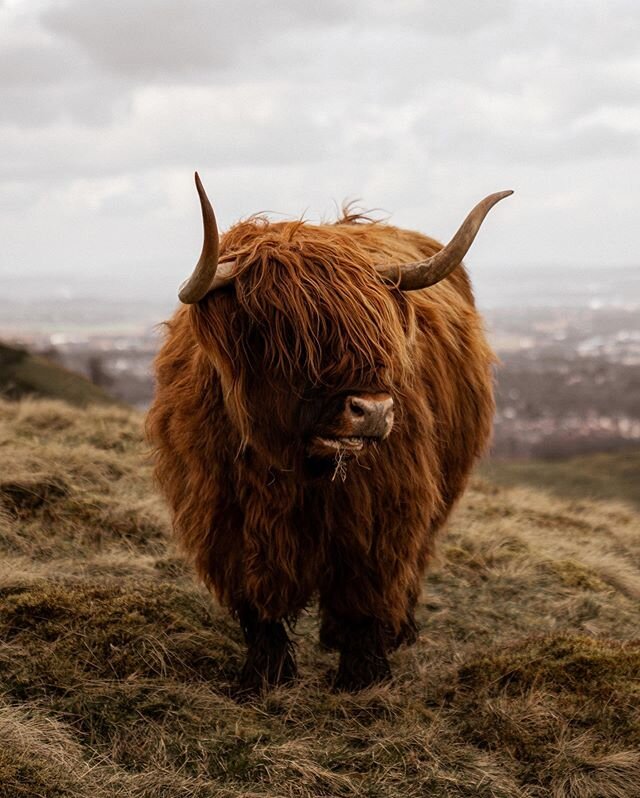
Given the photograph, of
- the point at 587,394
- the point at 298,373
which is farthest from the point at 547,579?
the point at 587,394

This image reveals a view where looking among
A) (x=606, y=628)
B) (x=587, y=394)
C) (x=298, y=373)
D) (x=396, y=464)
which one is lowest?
(x=587, y=394)

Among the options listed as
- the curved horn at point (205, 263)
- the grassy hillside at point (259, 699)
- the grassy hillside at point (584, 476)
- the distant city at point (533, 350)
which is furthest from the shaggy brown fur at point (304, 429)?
the grassy hillside at point (584, 476)

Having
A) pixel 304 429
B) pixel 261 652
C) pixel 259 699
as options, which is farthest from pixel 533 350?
pixel 304 429

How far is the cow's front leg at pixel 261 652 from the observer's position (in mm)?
4555

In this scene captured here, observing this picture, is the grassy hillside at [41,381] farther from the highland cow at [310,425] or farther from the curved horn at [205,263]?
the curved horn at [205,263]

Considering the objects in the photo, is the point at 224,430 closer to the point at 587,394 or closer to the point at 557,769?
the point at 557,769

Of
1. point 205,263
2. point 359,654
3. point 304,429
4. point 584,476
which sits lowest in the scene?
point 584,476

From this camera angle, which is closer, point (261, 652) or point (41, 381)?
point (261, 652)

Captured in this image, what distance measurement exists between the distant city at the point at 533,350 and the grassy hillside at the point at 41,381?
4.06ft

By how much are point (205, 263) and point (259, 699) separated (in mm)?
2129

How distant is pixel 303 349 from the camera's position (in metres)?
3.65

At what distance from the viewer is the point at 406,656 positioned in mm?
5258

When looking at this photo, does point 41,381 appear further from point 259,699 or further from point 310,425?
point 310,425

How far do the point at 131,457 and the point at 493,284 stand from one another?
12227 cm
